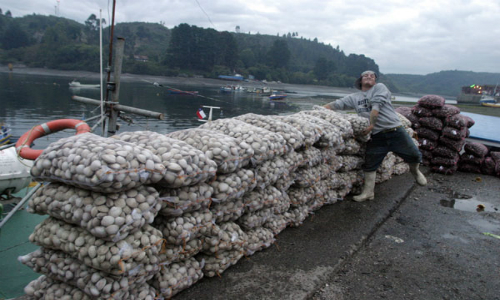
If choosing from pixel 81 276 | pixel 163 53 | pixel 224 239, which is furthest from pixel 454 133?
pixel 163 53

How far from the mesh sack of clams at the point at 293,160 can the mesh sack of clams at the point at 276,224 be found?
1.49 ft

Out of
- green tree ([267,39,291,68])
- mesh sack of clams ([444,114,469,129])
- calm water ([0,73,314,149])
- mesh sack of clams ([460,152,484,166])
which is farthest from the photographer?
green tree ([267,39,291,68])

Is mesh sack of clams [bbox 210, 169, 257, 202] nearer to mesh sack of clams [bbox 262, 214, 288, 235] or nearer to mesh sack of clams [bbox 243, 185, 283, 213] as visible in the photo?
mesh sack of clams [bbox 243, 185, 283, 213]

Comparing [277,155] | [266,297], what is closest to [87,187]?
[266,297]

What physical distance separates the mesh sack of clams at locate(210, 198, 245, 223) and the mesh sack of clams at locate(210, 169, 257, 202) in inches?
3.2

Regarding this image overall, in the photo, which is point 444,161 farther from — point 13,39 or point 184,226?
point 13,39

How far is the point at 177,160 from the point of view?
211cm

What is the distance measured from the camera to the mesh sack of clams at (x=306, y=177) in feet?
11.1

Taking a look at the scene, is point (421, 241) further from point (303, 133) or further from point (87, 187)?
point (87, 187)

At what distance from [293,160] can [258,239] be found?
31.5 inches

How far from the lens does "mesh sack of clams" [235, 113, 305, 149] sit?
308cm

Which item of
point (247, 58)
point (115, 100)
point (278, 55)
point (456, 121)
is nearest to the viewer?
point (456, 121)

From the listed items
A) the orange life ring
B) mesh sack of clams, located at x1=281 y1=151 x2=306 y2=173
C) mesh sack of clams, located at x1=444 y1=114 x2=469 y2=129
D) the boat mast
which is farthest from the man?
the boat mast

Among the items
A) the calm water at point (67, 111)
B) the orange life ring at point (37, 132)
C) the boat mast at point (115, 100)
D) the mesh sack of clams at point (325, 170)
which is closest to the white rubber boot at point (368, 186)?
the mesh sack of clams at point (325, 170)
